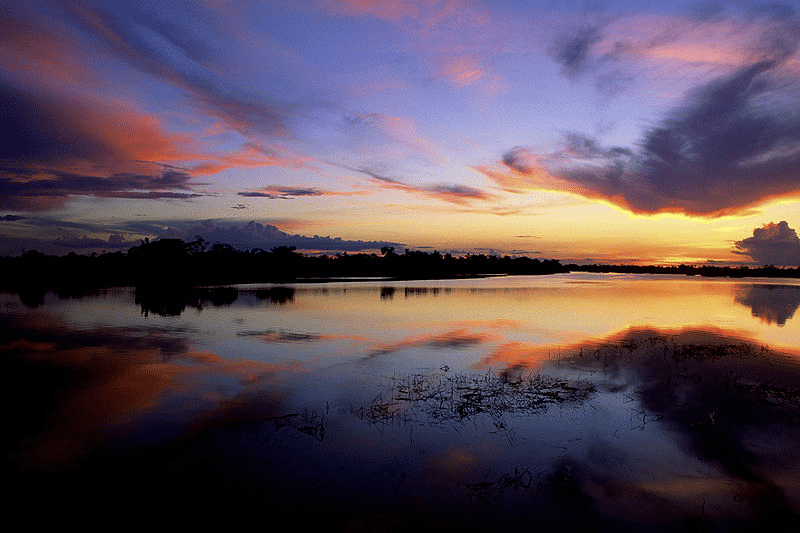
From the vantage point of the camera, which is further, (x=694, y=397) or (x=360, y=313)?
(x=360, y=313)

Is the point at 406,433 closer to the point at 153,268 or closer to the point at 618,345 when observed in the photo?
the point at 618,345

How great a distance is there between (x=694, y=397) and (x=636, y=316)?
3083 centimetres

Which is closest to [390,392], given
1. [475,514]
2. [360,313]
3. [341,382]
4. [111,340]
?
[341,382]

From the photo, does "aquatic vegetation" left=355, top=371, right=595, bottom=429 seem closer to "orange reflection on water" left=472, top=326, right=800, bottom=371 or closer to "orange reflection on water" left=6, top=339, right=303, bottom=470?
"orange reflection on water" left=472, top=326, right=800, bottom=371

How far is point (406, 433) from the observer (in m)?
13.0

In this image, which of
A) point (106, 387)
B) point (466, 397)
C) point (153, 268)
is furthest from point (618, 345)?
point (153, 268)

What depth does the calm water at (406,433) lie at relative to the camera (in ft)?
30.5

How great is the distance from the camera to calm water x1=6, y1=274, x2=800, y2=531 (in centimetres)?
928

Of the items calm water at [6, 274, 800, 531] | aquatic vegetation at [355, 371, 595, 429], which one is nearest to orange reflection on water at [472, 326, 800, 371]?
calm water at [6, 274, 800, 531]

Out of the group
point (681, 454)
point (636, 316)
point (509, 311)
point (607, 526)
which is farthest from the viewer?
point (509, 311)

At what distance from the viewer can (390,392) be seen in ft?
57.5

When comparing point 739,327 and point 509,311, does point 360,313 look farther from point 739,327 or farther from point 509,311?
point 739,327

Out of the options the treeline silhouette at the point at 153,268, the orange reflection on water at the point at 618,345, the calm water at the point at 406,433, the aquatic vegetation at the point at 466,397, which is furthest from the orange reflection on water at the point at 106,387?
the treeline silhouette at the point at 153,268

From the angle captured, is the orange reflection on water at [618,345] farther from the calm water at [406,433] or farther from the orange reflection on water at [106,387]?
the orange reflection on water at [106,387]
